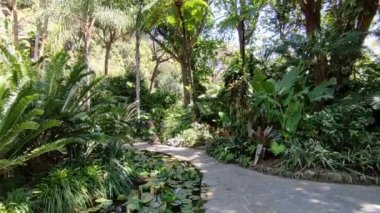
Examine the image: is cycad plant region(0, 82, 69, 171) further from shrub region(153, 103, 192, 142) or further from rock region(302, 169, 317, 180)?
shrub region(153, 103, 192, 142)

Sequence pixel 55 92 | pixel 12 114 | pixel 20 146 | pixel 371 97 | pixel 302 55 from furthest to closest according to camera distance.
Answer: pixel 302 55
pixel 371 97
pixel 55 92
pixel 20 146
pixel 12 114

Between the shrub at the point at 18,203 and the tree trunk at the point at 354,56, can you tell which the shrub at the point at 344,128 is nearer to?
the tree trunk at the point at 354,56

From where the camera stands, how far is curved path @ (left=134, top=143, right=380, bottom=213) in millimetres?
3979

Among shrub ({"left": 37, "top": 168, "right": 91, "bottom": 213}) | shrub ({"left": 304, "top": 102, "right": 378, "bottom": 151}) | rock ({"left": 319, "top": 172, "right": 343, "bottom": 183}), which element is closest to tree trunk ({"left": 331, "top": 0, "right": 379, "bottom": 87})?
shrub ({"left": 304, "top": 102, "right": 378, "bottom": 151})

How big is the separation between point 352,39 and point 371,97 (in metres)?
1.46

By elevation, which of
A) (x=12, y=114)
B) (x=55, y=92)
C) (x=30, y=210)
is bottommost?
(x=30, y=210)

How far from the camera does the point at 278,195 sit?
14.7 ft

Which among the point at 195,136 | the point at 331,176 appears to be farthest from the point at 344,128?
the point at 195,136

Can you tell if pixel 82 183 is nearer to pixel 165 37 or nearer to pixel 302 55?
pixel 302 55

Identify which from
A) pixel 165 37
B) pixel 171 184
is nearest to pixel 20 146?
pixel 171 184

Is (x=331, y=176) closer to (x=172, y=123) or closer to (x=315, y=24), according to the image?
(x=315, y=24)

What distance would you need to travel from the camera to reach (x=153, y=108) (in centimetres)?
1352

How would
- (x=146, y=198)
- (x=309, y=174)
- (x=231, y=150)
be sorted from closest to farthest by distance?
(x=146, y=198)
(x=309, y=174)
(x=231, y=150)

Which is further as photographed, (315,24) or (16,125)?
(315,24)
